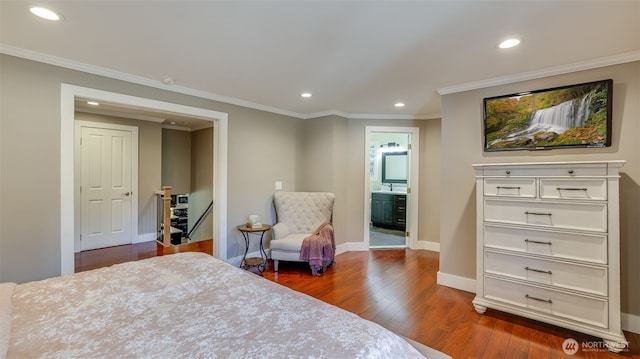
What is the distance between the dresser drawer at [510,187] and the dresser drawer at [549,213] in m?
0.06

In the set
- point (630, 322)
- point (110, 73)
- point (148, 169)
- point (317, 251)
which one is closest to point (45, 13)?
point (110, 73)

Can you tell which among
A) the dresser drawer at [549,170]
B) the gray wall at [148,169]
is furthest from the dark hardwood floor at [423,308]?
the dresser drawer at [549,170]

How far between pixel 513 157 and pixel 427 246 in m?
2.41

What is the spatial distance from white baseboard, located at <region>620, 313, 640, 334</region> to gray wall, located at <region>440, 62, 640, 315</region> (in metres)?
0.04

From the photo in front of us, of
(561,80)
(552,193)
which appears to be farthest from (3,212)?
(561,80)

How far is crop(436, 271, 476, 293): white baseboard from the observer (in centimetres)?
304

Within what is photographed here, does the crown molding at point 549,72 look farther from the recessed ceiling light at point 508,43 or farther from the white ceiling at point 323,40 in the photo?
the recessed ceiling light at point 508,43

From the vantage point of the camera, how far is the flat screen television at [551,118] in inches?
93.0

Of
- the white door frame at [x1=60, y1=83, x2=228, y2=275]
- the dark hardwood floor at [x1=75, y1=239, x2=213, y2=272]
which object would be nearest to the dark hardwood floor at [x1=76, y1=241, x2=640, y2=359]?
the dark hardwood floor at [x1=75, y1=239, x2=213, y2=272]

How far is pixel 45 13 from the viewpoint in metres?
1.75

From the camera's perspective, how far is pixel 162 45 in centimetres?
217

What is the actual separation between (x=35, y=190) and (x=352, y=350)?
2961 mm

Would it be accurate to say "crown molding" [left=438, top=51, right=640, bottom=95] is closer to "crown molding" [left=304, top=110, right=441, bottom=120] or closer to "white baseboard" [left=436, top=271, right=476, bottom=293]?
"crown molding" [left=304, top=110, right=441, bottom=120]

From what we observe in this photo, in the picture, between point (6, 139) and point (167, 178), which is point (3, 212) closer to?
point (6, 139)
